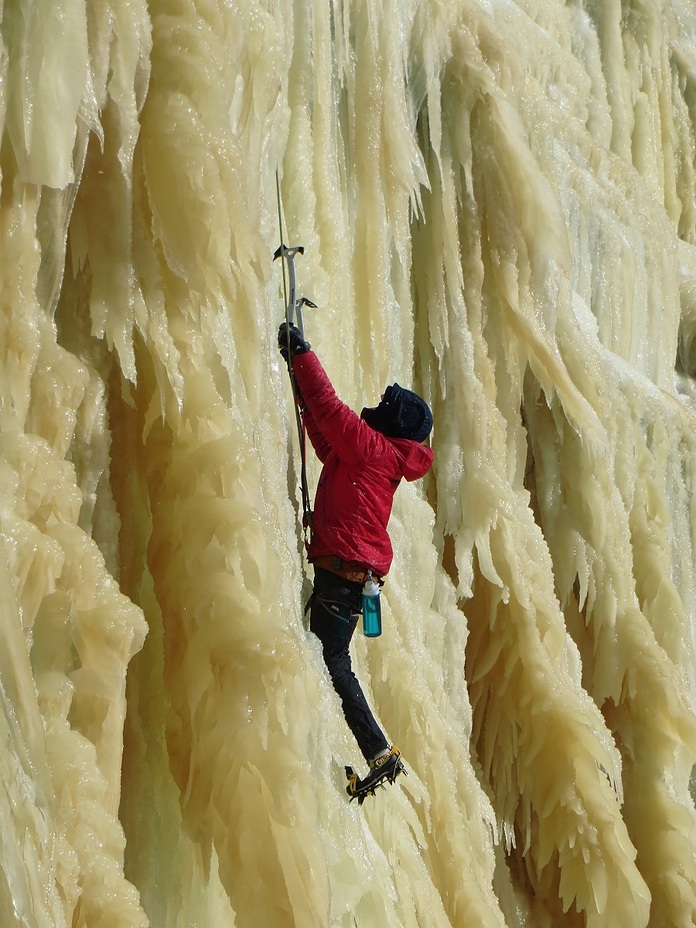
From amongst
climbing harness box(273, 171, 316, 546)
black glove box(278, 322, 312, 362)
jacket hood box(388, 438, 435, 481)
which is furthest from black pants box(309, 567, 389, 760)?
black glove box(278, 322, 312, 362)

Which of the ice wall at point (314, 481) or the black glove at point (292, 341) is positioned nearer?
the ice wall at point (314, 481)

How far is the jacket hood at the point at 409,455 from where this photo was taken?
130 inches

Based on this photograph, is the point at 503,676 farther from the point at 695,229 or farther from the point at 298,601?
the point at 695,229

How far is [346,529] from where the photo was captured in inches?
124

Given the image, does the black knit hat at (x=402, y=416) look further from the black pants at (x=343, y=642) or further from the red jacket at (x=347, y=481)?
the black pants at (x=343, y=642)

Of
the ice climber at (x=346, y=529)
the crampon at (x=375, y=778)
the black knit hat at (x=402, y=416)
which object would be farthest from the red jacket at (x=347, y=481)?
the crampon at (x=375, y=778)

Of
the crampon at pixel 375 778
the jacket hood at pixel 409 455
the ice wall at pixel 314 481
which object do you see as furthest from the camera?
the jacket hood at pixel 409 455

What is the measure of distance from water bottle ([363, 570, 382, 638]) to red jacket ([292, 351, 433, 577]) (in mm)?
52

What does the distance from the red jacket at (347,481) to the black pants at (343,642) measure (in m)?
0.09

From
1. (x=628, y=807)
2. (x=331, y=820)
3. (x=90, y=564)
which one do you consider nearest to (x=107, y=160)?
(x=90, y=564)

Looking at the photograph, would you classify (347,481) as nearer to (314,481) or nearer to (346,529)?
(346,529)

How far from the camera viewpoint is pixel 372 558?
316 cm

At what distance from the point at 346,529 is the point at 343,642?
0.33 meters

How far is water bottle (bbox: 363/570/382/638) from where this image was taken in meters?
3.13
